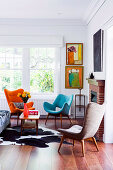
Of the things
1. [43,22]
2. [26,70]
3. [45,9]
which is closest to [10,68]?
[26,70]

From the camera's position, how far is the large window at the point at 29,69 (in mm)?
7715

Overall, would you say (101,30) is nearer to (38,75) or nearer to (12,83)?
(38,75)

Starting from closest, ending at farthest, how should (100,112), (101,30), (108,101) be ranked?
(100,112) → (108,101) → (101,30)

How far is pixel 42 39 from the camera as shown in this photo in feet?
24.4

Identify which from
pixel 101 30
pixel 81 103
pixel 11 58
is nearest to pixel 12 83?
pixel 11 58

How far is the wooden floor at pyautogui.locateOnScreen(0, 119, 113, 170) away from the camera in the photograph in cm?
367

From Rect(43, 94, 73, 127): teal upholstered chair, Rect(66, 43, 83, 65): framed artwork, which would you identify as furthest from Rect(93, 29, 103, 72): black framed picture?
Rect(66, 43, 83, 65): framed artwork

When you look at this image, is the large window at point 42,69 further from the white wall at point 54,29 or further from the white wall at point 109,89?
the white wall at point 109,89

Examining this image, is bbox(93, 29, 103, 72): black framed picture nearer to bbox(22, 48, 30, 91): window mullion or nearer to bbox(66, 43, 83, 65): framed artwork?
bbox(66, 43, 83, 65): framed artwork

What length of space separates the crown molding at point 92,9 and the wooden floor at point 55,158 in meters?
2.94

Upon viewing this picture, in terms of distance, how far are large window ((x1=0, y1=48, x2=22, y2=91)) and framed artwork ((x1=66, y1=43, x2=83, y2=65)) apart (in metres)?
1.50

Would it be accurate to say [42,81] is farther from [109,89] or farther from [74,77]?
[109,89]

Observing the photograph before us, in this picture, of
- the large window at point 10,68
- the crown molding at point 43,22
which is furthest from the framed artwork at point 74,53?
the large window at point 10,68

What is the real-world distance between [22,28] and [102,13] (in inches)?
117
